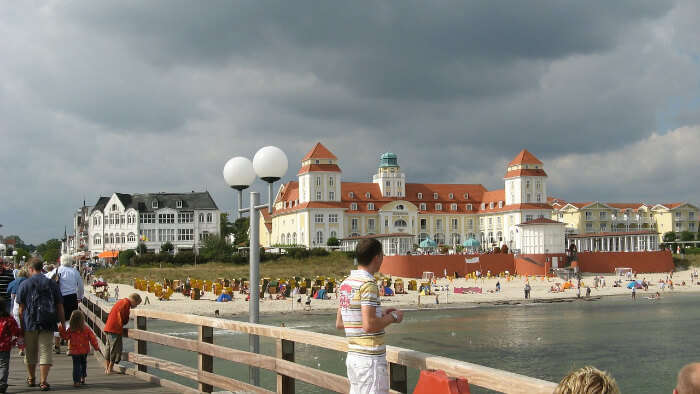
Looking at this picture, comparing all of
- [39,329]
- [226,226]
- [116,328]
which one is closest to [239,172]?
[116,328]

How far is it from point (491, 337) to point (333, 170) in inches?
2391

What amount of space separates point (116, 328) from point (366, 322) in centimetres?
671

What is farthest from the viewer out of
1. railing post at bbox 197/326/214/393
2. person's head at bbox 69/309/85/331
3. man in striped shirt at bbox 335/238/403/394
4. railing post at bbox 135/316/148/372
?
railing post at bbox 135/316/148/372

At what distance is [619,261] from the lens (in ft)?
259

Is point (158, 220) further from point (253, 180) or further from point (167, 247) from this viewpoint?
point (253, 180)

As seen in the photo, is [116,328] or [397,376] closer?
[397,376]

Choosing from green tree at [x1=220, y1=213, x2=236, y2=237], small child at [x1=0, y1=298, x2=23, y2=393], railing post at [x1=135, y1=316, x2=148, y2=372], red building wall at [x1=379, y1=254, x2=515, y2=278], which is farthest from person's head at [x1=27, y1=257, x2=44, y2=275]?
green tree at [x1=220, y1=213, x2=236, y2=237]

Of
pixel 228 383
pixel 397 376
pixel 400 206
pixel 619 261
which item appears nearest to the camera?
pixel 397 376

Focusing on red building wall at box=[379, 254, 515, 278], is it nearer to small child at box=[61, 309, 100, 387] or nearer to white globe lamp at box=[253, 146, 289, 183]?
small child at box=[61, 309, 100, 387]

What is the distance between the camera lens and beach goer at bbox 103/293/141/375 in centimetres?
995

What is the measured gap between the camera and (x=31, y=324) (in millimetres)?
8852

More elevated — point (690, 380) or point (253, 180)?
point (253, 180)

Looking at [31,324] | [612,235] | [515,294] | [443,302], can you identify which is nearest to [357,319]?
[31,324]

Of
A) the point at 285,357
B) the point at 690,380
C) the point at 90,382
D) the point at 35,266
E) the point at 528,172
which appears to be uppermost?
the point at 528,172
